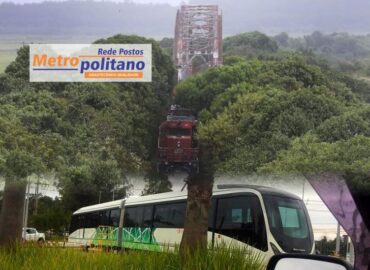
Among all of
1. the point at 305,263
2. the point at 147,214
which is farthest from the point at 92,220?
the point at 305,263

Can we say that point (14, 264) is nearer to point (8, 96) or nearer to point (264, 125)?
point (8, 96)

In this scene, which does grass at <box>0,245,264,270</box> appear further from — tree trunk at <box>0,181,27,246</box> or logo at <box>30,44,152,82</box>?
logo at <box>30,44,152,82</box>

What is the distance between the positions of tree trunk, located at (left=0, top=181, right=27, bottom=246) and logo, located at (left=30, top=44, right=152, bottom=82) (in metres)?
0.99

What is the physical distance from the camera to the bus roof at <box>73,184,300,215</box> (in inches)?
187

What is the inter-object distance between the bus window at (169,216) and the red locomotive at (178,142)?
1.27 feet

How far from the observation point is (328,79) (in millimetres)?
4820

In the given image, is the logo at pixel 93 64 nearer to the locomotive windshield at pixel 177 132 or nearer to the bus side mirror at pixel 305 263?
the locomotive windshield at pixel 177 132

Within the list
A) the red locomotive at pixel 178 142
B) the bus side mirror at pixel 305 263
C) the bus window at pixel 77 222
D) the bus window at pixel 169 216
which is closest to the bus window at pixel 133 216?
the bus window at pixel 169 216

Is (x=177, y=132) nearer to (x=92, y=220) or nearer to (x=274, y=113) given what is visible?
(x=274, y=113)

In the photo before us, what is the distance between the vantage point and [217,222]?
4824 mm

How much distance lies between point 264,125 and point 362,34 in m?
1.16

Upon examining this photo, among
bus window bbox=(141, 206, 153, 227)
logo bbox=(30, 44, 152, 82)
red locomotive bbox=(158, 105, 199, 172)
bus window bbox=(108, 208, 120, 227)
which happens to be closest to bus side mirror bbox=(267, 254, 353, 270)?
red locomotive bbox=(158, 105, 199, 172)

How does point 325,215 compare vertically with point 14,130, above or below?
below

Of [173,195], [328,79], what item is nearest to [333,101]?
[328,79]
